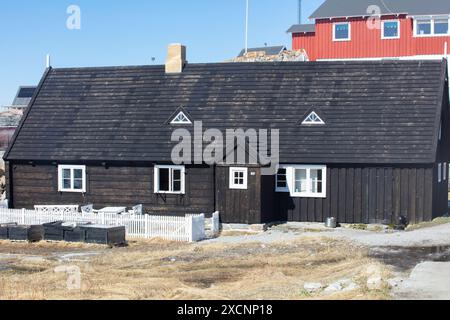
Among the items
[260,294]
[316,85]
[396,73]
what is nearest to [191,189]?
[316,85]

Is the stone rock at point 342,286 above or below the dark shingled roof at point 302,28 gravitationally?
below

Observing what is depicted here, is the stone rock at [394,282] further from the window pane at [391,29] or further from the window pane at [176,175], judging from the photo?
the window pane at [391,29]

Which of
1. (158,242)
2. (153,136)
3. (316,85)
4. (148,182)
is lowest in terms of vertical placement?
(158,242)

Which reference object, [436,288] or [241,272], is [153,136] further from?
[436,288]

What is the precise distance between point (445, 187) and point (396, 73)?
5740 millimetres

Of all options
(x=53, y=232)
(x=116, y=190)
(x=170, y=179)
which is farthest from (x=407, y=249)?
(x=116, y=190)

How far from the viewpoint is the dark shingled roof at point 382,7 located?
164 ft

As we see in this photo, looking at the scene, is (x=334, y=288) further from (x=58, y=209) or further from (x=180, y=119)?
(x=58, y=209)

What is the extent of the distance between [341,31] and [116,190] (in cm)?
2638

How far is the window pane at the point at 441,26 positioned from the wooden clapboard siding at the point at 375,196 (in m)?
22.5

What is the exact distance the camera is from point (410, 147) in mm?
29078

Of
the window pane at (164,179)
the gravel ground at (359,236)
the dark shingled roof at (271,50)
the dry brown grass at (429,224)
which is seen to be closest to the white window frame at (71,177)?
the window pane at (164,179)

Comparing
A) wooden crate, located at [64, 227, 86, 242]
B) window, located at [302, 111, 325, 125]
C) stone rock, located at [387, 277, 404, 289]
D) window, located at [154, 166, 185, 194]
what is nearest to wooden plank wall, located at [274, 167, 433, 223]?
window, located at [302, 111, 325, 125]
